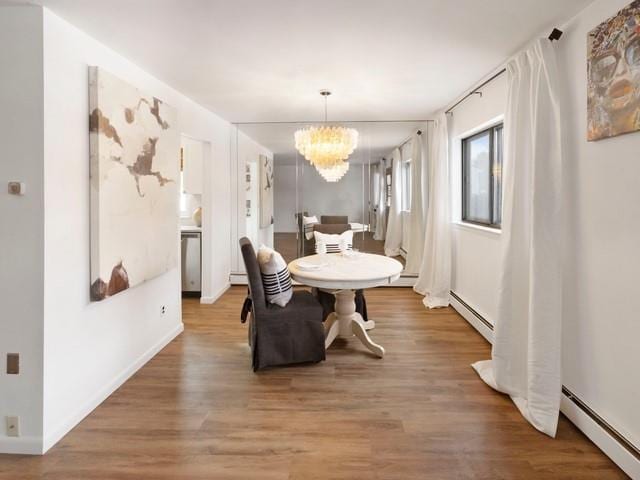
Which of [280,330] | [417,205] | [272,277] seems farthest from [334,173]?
[280,330]

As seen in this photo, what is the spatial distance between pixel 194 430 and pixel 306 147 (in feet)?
9.90

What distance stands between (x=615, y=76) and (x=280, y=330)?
2.58m

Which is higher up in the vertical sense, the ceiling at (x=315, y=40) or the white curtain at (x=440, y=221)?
the ceiling at (x=315, y=40)

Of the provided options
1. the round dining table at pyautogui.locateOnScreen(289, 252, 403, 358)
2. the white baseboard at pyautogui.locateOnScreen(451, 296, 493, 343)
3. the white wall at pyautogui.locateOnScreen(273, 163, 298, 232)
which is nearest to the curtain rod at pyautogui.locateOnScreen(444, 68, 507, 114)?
the round dining table at pyautogui.locateOnScreen(289, 252, 403, 358)

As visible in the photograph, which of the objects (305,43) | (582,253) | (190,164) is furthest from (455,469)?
(190,164)

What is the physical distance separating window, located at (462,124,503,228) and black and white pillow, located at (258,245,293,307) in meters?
2.09

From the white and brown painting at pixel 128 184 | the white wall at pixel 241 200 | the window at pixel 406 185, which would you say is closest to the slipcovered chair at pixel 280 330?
the white and brown painting at pixel 128 184

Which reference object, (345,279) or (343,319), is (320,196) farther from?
(345,279)

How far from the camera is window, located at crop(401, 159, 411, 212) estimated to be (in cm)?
644

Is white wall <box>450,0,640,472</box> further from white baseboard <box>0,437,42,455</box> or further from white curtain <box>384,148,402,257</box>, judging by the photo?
white curtain <box>384,148,402,257</box>

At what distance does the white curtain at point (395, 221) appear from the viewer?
653 cm

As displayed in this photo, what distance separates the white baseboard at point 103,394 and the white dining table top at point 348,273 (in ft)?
4.28

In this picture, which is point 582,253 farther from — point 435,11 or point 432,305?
point 432,305

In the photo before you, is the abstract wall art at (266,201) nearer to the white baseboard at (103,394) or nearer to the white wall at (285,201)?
the white wall at (285,201)
